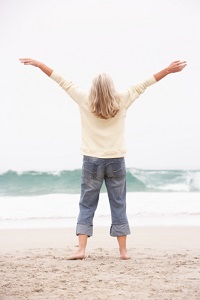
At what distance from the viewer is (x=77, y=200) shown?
1152 cm

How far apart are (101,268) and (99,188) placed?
0.70 m

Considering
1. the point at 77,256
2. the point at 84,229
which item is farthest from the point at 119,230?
the point at 77,256

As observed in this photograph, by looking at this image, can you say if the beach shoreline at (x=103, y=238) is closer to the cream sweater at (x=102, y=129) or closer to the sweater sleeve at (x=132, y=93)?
the cream sweater at (x=102, y=129)

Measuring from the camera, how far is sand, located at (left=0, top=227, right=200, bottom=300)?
11.5 feet

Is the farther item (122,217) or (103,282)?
(122,217)

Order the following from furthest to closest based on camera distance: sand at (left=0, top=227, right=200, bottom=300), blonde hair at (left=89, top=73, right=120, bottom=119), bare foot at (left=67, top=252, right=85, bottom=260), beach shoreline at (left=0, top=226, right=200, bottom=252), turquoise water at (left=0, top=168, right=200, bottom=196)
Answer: turquoise water at (left=0, top=168, right=200, bottom=196) → beach shoreline at (left=0, top=226, right=200, bottom=252) → bare foot at (left=67, top=252, right=85, bottom=260) → blonde hair at (left=89, top=73, right=120, bottom=119) → sand at (left=0, top=227, right=200, bottom=300)

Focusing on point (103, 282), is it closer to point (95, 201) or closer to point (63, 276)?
point (63, 276)

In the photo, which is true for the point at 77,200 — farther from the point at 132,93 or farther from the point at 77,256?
the point at 132,93

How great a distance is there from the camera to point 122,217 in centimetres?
485

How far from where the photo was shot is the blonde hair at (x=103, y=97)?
462cm

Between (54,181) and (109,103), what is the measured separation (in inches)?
424

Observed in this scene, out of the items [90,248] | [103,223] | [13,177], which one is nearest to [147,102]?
[13,177]

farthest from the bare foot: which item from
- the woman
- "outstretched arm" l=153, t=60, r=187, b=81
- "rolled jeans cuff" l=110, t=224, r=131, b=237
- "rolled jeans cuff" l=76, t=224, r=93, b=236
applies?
"outstretched arm" l=153, t=60, r=187, b=81

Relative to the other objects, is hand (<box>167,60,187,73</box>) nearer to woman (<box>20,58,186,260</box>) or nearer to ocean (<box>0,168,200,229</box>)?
woman (<box>20,58,186,260</box>)
